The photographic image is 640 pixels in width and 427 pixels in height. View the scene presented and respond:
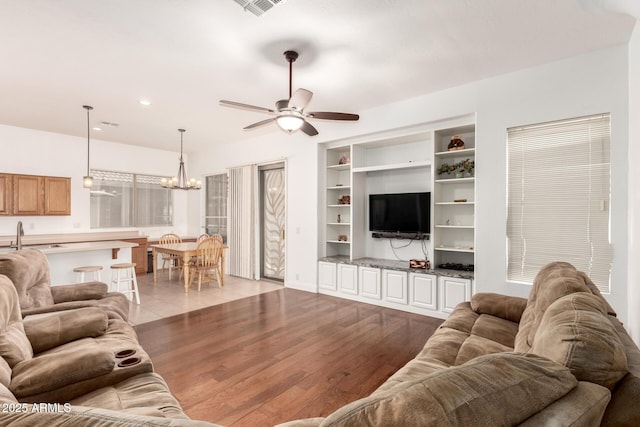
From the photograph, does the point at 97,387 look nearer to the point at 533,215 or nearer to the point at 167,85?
the point at 167,85

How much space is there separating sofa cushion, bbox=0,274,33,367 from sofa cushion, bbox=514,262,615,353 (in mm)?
2690

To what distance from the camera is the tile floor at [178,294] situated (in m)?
4.38

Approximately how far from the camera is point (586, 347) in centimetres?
102

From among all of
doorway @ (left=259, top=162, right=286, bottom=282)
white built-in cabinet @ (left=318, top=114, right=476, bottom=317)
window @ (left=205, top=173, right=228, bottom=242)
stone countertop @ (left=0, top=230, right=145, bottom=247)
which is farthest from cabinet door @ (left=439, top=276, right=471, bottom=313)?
stone countertop @ (left=0, top=230, right=145, bottom=247)

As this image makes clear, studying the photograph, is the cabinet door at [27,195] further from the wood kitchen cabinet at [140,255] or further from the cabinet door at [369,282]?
the cabinet door at [369,282]

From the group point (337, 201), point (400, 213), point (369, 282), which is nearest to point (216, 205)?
point (337, 201)

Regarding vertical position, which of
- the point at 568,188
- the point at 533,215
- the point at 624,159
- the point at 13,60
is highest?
the point at 13,60

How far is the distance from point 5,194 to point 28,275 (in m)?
4.60

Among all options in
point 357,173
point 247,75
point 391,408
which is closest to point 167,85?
point 247,75

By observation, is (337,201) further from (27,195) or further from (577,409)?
(27,195)

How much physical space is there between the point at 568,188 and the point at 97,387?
14.0ft

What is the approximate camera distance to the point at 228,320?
4.07 meters

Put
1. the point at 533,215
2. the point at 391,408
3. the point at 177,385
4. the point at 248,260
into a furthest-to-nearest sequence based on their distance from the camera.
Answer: the point at 248,260 → the point at 533,215 → the point at 177,385 → the point at 391,408

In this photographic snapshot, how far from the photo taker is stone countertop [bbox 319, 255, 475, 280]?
405cm
